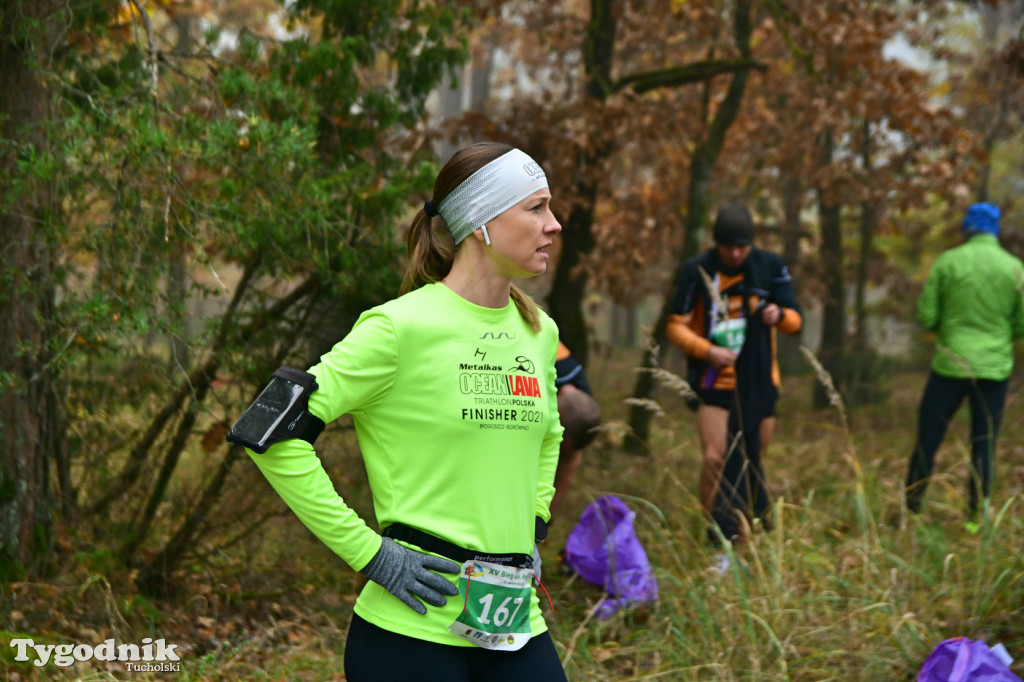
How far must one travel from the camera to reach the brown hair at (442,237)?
247 centimetres

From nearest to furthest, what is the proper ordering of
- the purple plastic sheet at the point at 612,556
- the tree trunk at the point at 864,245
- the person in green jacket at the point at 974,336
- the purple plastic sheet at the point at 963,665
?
the purple plastic sheet at the point at 963,665
the purple plastic sheet at the point at 612,556
the person in green jacket at the point at 974,336
the tree trunk at the point at 864,245

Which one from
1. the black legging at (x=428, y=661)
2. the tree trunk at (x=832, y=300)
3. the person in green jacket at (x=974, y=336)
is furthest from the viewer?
the tree trunk at (x=832, y=300)

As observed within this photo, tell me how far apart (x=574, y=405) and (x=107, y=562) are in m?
2.43

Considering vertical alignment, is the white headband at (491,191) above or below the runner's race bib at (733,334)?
above

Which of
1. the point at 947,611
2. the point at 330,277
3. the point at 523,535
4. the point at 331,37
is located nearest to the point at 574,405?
the point at 330,277

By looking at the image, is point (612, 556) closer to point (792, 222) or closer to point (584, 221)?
point (584, 221)

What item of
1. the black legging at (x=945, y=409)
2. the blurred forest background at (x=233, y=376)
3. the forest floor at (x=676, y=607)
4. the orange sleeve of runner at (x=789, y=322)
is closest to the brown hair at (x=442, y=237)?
the blurred forest background at (x=233, y=376)

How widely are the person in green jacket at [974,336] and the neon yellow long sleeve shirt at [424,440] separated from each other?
183 inches

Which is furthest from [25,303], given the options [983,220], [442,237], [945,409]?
[983,220]

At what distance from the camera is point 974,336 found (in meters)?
6.27

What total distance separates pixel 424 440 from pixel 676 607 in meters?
2.67

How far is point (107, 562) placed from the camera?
14.8 ft

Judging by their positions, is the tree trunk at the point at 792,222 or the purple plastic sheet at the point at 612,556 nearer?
the purple plastic sheet at the point at 612,556

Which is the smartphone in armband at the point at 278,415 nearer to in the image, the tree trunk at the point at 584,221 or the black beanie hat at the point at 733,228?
the black beanie hat at the point at 733,228
